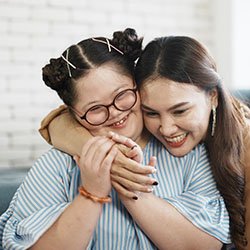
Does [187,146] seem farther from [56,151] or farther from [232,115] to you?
[56,151]

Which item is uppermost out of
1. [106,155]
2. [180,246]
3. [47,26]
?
[47,26]

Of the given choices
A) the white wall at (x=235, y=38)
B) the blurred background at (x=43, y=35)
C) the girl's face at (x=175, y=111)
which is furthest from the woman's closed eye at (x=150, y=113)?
A: the white wall at (x=235, y=38)

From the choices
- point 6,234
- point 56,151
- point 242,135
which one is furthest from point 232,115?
point 6,234

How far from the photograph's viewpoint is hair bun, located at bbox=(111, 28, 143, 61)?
1372mm

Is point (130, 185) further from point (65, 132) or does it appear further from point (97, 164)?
point (65, 132)

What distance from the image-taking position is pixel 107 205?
4.46ft

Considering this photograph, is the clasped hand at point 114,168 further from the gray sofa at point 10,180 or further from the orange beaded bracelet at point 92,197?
the gray sofa at point 10,180

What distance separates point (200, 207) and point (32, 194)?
431mm

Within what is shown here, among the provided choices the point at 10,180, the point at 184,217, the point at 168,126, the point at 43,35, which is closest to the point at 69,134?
the point at 168,126

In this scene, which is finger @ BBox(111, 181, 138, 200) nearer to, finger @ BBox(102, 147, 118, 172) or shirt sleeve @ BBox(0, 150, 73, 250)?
finger @ BBox(102, 147, 118, 172)

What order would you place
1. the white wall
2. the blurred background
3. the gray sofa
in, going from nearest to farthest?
the gray sofa
the blurred background
the white wall

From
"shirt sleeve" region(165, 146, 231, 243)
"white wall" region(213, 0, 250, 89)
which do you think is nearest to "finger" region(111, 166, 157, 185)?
"shirt sleeve" region(165, 146, 231, 243)

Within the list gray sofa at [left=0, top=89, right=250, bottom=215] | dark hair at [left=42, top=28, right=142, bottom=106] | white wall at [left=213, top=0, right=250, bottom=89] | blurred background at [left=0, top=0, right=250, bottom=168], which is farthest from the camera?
white wall at [left=213, top=0, right=250, bottom=89]

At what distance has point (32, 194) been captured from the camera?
52.7 inches
